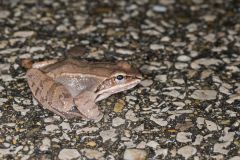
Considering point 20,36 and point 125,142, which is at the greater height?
point 20,36

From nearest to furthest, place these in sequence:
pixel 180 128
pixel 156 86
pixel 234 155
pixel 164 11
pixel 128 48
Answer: pixel 234 155, pixel 180 128, pixel 156 86, pixel 128 48, pixel 164 11

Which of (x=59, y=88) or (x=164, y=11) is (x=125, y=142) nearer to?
(x=59, y=88)

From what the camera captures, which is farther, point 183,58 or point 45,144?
point 183,58

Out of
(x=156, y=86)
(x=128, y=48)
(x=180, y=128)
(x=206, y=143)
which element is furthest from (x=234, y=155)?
(x=128, y=48)

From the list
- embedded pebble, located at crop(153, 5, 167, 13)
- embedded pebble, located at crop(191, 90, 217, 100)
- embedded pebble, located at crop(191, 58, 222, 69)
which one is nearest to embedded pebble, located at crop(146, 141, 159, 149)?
embedded pebble, located at crop(191, 90, 217, 100)

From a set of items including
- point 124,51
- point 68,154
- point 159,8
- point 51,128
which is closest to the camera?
point 68,154

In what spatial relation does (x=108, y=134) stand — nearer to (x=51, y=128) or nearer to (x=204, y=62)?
(x=51, y=128)

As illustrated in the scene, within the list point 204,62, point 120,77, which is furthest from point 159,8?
point 120,77
